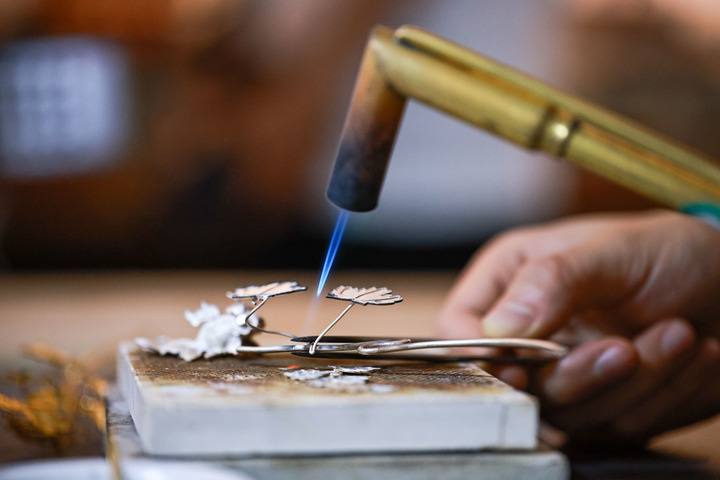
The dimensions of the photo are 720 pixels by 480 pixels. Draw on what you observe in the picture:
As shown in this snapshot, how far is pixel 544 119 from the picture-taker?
404 mm

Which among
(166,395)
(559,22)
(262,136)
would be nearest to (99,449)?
(166,395)

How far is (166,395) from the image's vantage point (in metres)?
0.32

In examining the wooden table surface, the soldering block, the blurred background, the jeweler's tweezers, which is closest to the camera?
the soldering block

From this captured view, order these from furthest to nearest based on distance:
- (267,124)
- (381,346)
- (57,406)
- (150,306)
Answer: (267,124), (150,306), (57,406), (381,346)

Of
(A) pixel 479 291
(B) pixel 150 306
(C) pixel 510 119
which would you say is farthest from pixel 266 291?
(B) pixel 150 306

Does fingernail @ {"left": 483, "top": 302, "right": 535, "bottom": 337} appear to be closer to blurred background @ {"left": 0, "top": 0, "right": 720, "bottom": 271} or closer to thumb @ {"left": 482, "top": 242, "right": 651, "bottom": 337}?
thumb @ {"left": 482, "top": 242, "right": 651, "bottom": 337}

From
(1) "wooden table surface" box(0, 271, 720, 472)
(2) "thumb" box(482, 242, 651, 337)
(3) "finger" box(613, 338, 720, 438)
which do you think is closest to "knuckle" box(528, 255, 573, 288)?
(2) "thumb" box(482, 242, 651, 337)

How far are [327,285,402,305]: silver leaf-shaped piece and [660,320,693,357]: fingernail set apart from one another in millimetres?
266

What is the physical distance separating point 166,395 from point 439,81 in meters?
0.23

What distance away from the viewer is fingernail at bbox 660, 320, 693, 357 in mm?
563

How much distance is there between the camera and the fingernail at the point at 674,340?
1.85 feet

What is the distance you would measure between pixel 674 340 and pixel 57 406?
47 cm

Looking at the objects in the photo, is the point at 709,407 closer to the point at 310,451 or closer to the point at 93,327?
the point at 310,451

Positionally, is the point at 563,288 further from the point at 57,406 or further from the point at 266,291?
the point at 57,406
